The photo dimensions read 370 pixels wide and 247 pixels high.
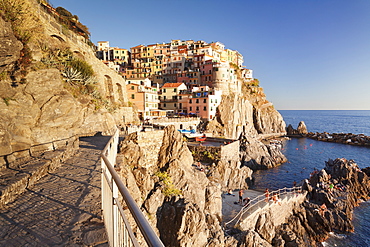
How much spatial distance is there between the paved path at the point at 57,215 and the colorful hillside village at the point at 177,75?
38325mm

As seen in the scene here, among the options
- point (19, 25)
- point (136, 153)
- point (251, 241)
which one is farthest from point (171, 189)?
point (19, 25)

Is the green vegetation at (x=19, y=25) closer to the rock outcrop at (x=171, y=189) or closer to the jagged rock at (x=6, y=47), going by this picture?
the jagged rock at (x=6, y=47)

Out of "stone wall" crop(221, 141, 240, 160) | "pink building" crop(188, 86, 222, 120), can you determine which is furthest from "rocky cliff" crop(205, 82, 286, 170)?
"stone wall" crop(221, 141, 240, 160)

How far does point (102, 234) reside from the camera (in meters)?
3.98

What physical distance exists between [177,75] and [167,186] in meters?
59.6

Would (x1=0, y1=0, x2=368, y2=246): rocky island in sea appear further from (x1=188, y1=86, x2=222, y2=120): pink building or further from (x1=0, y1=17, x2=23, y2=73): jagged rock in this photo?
(x1=188, y1=86, x2=222, y2=120): pink building

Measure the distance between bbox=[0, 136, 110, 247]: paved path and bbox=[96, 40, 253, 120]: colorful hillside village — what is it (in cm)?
3832

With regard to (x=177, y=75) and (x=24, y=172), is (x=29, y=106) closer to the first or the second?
(x=24, y=172)

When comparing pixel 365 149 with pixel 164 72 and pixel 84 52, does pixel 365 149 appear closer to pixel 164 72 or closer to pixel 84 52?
pixel 164 72

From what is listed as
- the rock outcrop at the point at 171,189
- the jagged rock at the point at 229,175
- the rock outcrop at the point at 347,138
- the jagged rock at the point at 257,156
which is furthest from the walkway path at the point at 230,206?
the rock outcrop at the point at 347,138

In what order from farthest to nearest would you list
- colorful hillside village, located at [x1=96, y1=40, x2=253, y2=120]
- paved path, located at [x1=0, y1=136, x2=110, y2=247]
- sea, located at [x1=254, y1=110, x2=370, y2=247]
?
colorful hillside village, located at [x1=96, y1=40, x2=253, y2=120], sea, located at [x1=254, y1=110, x2=370, y2=247], paved path, located at [x1=0, y1=136, x2=110, y2=247]

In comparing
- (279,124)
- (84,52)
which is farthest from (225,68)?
(84,52)

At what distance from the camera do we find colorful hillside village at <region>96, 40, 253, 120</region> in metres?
53.4

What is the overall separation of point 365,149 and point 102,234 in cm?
7904
